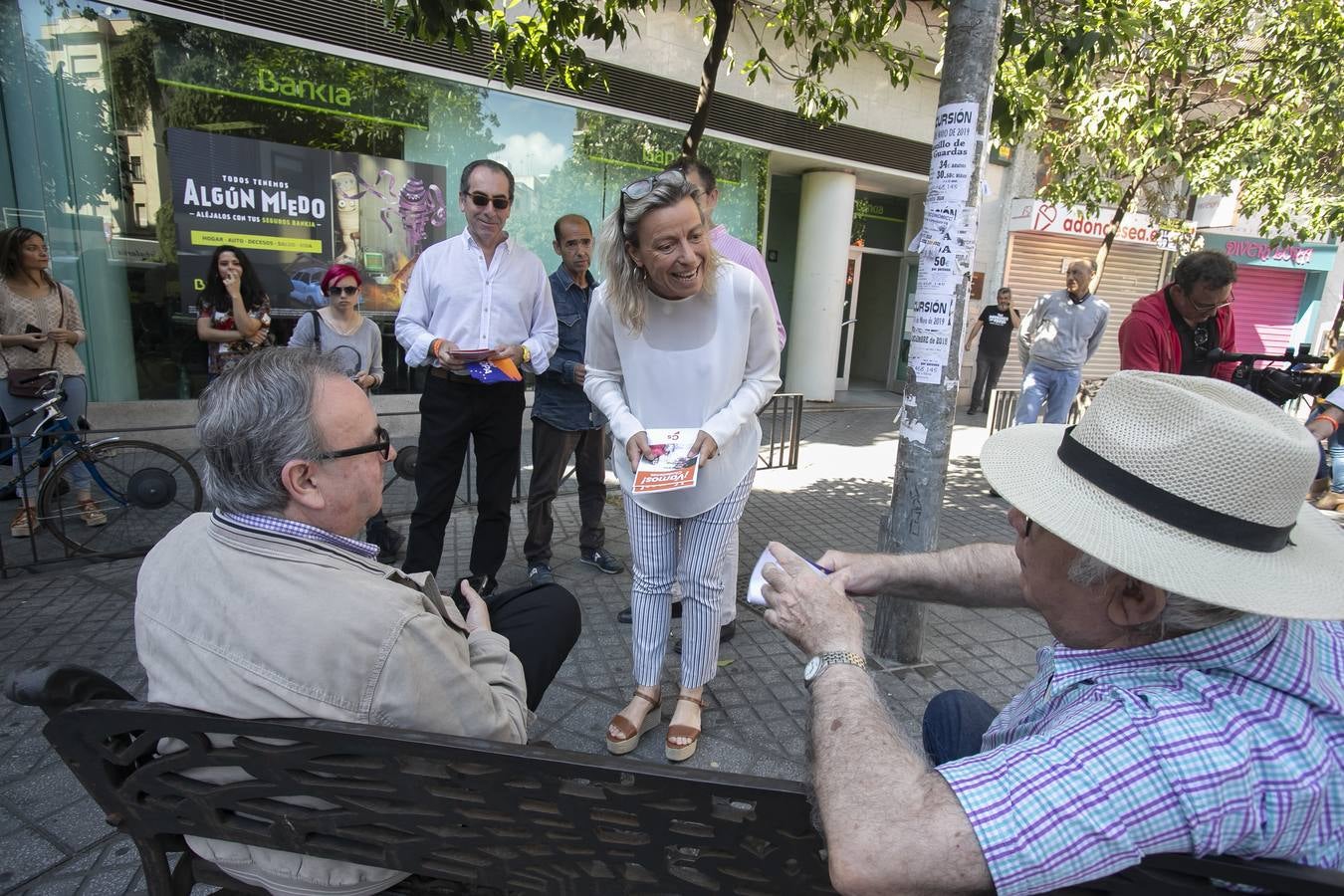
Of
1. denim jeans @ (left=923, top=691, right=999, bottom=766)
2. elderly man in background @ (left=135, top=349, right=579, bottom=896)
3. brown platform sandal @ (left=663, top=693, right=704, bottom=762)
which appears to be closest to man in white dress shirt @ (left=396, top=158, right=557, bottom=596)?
brown platform sandal @ (left=663, top=693, right=704, bottom=762)

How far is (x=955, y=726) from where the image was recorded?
5.52 feet

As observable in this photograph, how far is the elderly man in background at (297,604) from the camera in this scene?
3.94ft

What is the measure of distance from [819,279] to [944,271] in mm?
8901

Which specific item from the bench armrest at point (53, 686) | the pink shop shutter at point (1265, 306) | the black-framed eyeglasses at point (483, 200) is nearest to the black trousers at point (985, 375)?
the pink shop shutter at point (1265, 306)

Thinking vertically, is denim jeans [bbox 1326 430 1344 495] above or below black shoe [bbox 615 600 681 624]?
above

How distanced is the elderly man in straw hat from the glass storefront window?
807cm

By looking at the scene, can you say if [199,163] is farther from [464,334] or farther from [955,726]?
[955,726]

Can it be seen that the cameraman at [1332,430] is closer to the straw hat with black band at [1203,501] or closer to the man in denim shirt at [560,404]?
the straw hat with black band at [1203,501]

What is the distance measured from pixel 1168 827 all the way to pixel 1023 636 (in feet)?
11.3

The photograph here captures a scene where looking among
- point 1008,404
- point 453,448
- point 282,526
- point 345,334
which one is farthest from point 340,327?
point 1008,404

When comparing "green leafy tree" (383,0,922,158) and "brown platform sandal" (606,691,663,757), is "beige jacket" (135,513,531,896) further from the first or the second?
"green leafy tree" (383,0,922,158)

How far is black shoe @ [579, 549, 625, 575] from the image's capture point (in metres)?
4.62

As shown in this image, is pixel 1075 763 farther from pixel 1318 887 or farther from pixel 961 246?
pixel 961 246

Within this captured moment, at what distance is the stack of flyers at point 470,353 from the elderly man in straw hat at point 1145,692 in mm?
2647
